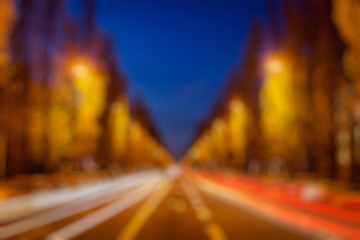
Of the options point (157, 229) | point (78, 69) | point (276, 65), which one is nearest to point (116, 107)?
point (78, 69)

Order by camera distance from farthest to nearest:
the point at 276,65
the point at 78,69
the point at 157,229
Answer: the point at 78,69 < the point at 276,65 < the point at 157,229

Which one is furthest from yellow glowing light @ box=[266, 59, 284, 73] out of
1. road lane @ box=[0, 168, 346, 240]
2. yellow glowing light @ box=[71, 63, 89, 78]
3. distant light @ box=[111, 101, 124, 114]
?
distant light @ box=[111, 101, 124, 114]

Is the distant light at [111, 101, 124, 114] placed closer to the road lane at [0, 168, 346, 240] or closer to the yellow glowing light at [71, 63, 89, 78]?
the yellow glowing light at [71, 63, 89, 78]

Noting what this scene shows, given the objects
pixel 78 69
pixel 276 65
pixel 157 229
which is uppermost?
pixel 78 69

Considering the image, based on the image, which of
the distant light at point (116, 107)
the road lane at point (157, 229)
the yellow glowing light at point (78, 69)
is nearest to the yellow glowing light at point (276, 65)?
the yellow glowing light at point (78, 69)

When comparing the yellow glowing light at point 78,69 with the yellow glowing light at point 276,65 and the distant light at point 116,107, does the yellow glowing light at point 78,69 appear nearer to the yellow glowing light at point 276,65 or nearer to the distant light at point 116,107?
the yellow glowing light at point 276,65

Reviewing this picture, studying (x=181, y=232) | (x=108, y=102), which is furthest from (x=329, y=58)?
(x=108, y=102)

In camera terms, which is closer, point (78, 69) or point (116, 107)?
point (78, 69)

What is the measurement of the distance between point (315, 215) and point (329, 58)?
10.8 m

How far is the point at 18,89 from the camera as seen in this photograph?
26875mm

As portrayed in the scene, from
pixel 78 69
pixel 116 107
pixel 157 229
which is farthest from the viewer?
pixel 116 107

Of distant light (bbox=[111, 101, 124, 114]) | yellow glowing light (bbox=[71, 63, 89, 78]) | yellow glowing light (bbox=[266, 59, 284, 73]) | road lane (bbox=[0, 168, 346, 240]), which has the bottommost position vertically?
road lane (bbox=[0, 168, 346, 240])

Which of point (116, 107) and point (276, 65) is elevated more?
point (116, 107)

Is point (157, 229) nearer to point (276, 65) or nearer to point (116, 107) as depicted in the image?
point (276, 65)
